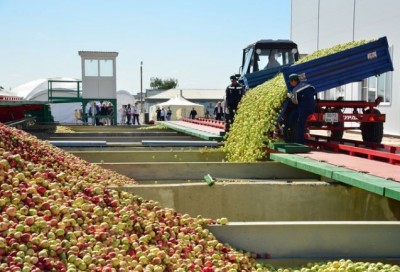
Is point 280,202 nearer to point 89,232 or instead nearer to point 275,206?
point 275,206

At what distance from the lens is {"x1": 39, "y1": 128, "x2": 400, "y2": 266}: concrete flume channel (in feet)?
14.9

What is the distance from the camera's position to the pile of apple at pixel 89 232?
358cm

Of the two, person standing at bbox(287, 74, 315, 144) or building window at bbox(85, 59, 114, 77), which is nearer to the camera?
person standing at bbox(287, 74, 315, 144)

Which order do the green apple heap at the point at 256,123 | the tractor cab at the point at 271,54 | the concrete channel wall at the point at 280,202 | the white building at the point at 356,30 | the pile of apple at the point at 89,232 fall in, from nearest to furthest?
the pile of apple at the point at 89,232 → the concrete channel wall at the point at 280,202 → the green apple heap at the point at 256,123 → the tractor cab at the point at 271,54 → the white building at the point at 356,30

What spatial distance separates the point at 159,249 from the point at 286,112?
18.6 ft

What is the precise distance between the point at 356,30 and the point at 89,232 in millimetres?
20495

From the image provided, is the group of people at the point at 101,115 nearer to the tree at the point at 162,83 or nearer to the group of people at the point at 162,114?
the group of people at the point at 162,114

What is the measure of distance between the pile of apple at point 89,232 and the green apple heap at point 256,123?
429 cm

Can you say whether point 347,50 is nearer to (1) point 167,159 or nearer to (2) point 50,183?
(1) point 167,159

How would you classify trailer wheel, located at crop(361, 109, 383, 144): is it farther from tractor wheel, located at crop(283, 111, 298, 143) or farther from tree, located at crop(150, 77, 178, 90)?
tree, located at crop(150, 77, 178, 90)

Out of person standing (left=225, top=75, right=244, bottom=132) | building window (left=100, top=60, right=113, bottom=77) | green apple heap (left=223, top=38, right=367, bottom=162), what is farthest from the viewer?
building window (left=100, top=60, right=113, bottom=77)

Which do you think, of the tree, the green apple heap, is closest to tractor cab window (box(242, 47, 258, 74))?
the green apple heap

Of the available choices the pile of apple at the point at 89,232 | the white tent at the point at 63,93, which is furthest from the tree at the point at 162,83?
the pile of apple at the point at 89,232

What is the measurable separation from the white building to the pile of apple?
15.4 m
